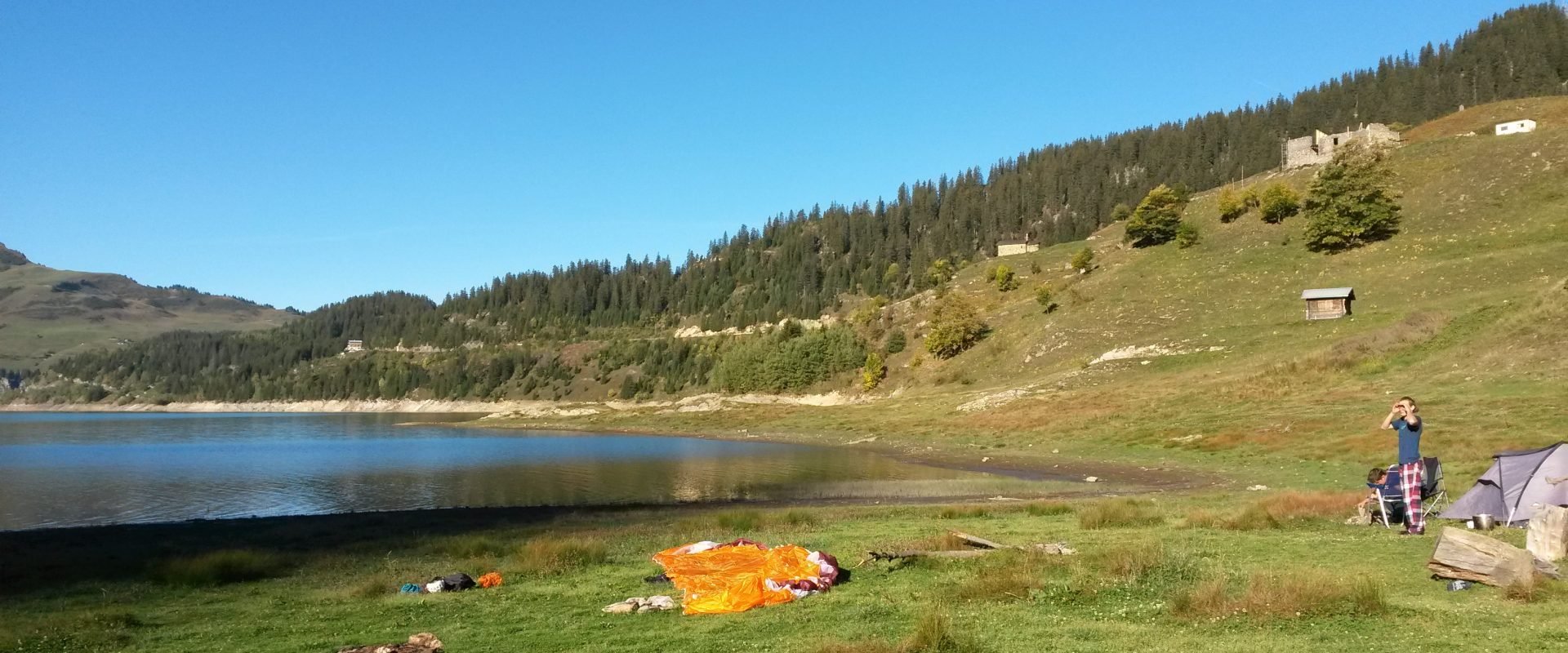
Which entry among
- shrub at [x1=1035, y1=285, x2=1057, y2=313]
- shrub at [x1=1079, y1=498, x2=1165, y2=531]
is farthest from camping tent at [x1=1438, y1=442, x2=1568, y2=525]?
shrub at [x1=1035, y1=285, x2=1057, y2=313]

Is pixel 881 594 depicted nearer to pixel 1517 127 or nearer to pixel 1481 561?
pixel 1481 561

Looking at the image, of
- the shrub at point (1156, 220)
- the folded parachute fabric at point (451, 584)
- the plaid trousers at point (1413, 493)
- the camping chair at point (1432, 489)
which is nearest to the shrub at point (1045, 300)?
the shrub at point (1156, 220)

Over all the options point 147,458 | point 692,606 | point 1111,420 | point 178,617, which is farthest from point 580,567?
point 147,458

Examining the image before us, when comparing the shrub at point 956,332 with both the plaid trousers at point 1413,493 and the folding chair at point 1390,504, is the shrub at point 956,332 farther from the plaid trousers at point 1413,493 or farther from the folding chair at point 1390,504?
the plaid trousers at point 1413,493

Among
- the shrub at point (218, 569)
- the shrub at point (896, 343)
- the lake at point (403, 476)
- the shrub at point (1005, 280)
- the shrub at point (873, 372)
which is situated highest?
the shrub at point (1005, 280)

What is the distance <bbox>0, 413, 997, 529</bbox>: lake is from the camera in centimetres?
4016

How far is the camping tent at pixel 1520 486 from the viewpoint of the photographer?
15188mm

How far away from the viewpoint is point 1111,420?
186ft

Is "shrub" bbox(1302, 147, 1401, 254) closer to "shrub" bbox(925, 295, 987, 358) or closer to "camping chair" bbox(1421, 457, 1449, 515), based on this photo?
"shrub" bbox(925, 295, 987, 358)

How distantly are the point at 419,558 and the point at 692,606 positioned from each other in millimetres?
12267

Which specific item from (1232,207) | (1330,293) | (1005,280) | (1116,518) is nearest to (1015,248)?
(1005,280)

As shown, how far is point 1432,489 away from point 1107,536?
695 cm

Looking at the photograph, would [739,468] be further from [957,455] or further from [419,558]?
[419,558]

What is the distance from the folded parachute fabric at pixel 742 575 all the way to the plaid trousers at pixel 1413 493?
10.8m
